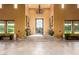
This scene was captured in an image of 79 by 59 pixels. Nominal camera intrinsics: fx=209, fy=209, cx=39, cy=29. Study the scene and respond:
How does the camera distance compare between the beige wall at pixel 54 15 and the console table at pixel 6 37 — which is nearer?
the console table at pixel 6 37

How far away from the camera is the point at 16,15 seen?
71.5ft

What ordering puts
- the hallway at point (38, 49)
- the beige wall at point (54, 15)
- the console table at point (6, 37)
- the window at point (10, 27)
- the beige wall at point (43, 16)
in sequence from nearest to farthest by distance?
the hallway at point (38, 49)
the console table at point (6, 37)
the beige wall at point (54, 15)
the window at point (10, 27)
the beige wall at point (43, 16)

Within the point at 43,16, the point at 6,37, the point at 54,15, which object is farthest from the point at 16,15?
the point at 43,16

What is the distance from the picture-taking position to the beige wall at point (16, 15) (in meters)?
21.8

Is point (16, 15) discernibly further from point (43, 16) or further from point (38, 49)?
point (38, 49)

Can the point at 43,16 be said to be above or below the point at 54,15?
above

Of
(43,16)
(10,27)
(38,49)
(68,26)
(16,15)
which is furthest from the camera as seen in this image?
(43,16)

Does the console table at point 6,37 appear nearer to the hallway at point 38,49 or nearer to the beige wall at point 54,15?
the beige wall at point 54,15

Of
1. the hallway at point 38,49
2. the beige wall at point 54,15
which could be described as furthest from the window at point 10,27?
the hallway at point 38,49

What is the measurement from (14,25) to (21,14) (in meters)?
1.43
